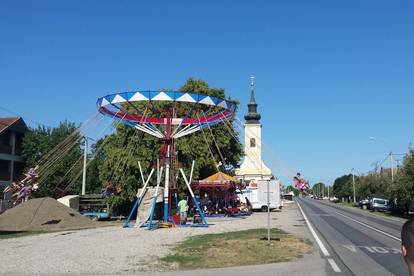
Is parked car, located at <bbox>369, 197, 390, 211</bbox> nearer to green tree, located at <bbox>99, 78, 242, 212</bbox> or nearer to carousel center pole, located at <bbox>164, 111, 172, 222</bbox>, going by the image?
green tree, located at <bbox>99, 78, 242, 212</bbox>

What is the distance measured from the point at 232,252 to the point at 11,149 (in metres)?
47.5

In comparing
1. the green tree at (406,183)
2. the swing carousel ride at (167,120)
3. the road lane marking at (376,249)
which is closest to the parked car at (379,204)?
the green tree at (406,183)

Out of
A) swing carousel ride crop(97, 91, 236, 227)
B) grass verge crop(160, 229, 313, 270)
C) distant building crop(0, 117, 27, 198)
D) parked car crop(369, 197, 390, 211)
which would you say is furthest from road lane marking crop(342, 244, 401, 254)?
parked car crop(369, 197, 390, 211)

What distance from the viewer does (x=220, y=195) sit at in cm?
4162

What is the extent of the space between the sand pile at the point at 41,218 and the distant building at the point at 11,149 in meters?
26.2

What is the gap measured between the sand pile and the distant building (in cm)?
2625

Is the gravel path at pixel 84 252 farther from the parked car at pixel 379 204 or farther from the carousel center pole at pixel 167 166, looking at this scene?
the parked car at pixel 379 204

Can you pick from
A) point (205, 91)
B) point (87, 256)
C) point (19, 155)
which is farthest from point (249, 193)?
point (87, 256)

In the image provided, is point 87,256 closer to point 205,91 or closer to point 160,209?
point 160,209

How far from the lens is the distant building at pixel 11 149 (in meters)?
53.5

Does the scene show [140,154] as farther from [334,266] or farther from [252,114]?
[252,114]

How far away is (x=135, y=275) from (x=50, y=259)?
3878 mm

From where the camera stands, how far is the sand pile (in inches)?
1017

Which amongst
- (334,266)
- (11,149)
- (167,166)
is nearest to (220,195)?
(167,166)
